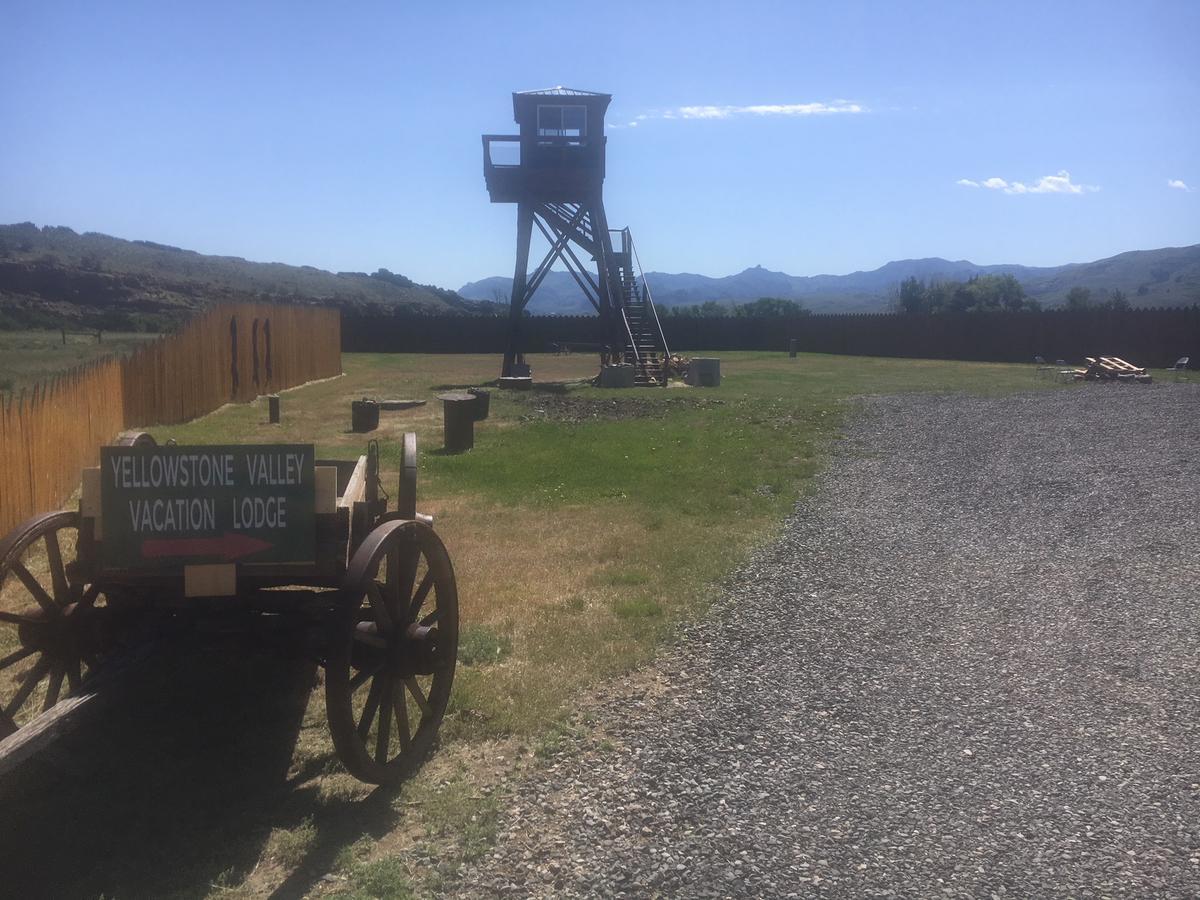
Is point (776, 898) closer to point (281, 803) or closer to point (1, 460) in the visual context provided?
point (281, 803)

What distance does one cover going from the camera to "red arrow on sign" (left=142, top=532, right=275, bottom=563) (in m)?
4.43

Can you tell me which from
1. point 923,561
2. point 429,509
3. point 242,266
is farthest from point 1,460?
point 242,266

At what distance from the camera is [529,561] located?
9508 millimetres

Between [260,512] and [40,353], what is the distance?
33.0 meters

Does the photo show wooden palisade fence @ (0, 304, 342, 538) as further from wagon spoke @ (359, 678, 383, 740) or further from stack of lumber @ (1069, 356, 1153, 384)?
stack of lumber @ (1069, 356, 1153, 384)

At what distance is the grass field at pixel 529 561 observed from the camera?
438 cm

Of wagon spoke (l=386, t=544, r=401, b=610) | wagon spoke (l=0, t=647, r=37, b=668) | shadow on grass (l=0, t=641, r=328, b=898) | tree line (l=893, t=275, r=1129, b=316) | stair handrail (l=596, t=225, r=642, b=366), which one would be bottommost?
shadow on grass (l=0, t=641, r=328, b=898)

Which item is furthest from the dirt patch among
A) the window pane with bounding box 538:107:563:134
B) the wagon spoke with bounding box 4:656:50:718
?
the wagon spoke with bounding box 4:656:50:718

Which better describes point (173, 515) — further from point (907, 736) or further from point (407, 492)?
point (907, 736)

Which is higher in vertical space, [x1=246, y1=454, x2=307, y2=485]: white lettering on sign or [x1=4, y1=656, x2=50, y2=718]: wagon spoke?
[x1=246, y1=454, x2=307, y2=485]: white lettering on sign

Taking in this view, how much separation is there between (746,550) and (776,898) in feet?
19.5

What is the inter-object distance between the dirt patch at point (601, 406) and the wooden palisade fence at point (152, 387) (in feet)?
21.5

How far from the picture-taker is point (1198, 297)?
158 meters

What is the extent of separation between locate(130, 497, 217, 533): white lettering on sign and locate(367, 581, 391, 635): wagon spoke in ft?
2.31
